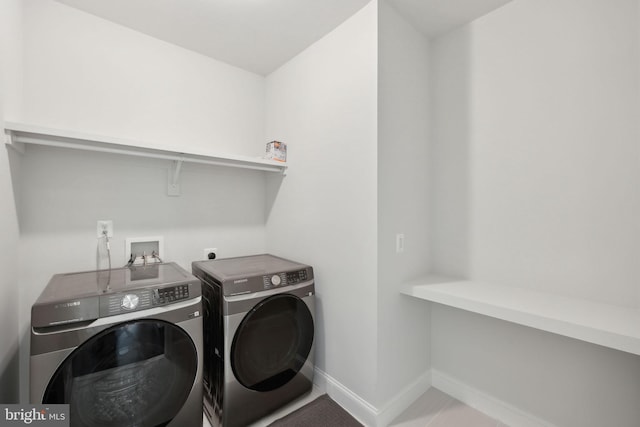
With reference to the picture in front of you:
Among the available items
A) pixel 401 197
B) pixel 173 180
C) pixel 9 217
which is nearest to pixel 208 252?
pixel 173 180

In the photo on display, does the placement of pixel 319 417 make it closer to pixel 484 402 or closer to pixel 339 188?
pixel 484 402

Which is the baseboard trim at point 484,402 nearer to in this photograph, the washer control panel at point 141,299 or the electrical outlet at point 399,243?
the electrical outlet at point 399,243

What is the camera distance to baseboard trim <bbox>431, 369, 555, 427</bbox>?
1453mm

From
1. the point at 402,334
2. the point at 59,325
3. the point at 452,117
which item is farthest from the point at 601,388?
the point at 59,325

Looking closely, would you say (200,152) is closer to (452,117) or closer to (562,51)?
(452,117)

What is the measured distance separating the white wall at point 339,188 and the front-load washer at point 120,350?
79cm

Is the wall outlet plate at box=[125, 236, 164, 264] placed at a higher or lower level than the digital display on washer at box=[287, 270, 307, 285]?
higher

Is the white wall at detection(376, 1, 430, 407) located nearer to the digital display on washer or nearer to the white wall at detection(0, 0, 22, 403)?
the digital display on washer

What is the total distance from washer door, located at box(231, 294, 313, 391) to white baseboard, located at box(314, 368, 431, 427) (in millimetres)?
264

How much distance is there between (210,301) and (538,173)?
1.93 m

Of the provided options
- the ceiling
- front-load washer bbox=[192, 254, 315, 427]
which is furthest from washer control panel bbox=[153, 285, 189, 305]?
the ceiling

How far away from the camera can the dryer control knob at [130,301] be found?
1.11 metres

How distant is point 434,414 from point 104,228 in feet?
7.40

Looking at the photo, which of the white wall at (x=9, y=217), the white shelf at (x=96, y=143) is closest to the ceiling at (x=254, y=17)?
the white wall at (x=9, y=217)
